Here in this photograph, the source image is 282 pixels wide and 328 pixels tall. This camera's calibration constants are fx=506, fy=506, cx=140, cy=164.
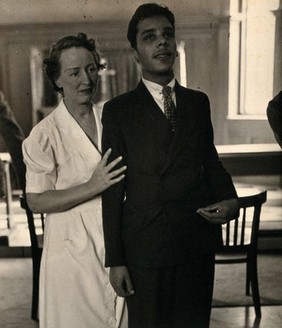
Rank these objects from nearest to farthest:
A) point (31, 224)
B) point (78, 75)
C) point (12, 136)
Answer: point (78, 75) → point (12, 136) → point (31, 224)

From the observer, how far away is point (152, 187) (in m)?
1.13

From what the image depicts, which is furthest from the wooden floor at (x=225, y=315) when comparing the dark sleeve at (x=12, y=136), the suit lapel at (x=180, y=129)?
the suit lapel at (x=180, y=129)

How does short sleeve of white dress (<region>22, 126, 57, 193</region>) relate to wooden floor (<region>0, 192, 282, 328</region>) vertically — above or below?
above

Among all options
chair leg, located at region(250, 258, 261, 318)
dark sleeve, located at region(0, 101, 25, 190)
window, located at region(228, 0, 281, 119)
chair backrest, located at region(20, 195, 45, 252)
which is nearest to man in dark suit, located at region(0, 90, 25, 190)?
dark sleeve, located at region(0, 101, 25, 190)

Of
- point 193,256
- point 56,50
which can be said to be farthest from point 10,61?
point 193,256

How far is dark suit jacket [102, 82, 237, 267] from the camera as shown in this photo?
113 centimetres

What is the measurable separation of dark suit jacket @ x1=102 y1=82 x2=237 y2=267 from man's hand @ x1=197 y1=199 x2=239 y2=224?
26mm

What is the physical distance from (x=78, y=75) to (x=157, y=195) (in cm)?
36

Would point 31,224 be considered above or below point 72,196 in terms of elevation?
below

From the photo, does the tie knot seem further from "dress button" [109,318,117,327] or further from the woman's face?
"dress button" [109,318,117,327]

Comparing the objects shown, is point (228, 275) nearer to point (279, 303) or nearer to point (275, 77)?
point (279, 303)

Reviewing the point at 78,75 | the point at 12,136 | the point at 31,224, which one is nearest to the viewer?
the point at 78,75

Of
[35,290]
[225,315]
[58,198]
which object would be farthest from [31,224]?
[225,315]

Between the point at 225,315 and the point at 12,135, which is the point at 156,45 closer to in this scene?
the point at 12,135
